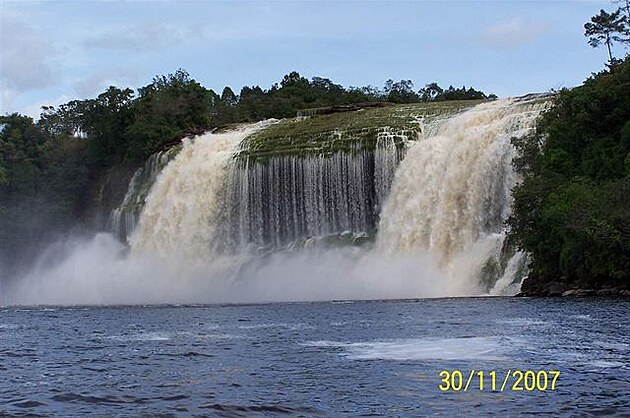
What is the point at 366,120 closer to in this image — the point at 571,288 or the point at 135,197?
the point at 135,197

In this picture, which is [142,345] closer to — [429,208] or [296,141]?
[429,208]

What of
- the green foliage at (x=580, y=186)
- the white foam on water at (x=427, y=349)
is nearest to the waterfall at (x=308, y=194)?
the green foliage at (x=580, y=186)

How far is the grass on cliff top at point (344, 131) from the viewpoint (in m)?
51.0

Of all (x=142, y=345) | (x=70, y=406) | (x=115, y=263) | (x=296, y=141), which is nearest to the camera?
(x=70, y=406)

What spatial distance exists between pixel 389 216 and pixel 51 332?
22.5 m

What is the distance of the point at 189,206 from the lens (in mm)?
56656

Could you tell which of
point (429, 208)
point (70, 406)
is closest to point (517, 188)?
point (429, 208)

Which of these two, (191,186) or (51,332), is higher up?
(191,186)

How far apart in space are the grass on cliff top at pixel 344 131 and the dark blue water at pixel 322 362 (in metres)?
20.9

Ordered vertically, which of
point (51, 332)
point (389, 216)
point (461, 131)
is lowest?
point (51, 332)

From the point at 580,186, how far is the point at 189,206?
25238 millimetres

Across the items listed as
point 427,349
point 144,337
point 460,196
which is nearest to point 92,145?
point 460,196

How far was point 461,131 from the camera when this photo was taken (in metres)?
47.6

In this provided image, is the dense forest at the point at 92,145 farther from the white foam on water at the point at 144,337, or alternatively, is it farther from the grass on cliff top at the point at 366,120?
the white foam on water at the point at 144,337
